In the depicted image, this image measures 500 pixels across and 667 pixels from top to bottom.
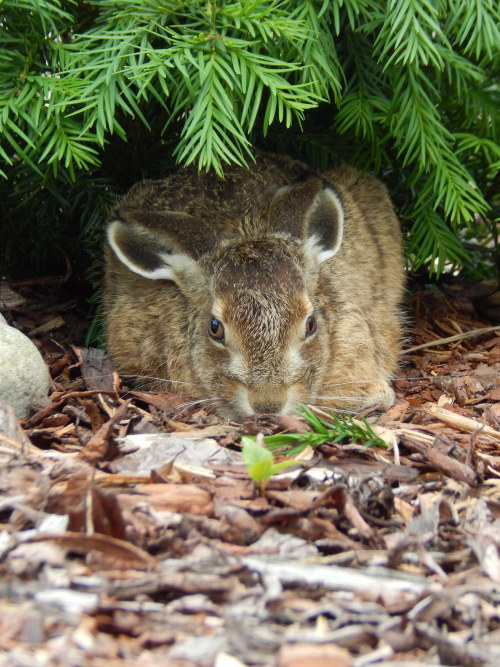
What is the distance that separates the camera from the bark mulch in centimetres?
240

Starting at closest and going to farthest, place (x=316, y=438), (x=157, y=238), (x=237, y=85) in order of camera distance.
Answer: (x=316, y=438), (x=237, y=85), (x=157, y=238)

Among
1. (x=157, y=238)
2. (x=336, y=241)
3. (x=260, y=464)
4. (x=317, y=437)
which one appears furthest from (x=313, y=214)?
(x=260, y=464)

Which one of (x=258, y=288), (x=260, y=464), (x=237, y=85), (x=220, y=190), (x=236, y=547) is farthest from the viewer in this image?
(x=220, y=190)

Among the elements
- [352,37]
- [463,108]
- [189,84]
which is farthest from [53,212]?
[463,108]

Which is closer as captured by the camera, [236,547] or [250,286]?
[236,547]

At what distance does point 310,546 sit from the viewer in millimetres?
2998

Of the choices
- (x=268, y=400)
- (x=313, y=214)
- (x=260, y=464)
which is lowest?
(x=268, y=400)

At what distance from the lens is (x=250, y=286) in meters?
4.93

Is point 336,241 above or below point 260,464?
above

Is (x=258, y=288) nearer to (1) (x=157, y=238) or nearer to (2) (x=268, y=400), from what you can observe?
(2) (x=268, y=400)

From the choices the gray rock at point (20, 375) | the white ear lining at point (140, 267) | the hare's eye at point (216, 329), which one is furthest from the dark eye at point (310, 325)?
the gray rock at point (20, 375)

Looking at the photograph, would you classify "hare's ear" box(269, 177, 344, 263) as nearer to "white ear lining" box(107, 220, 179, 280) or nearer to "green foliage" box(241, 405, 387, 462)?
"white ear lining" box(107, 220, 179, 280)

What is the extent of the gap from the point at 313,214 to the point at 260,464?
2756 mm

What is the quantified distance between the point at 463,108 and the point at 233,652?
507 cm
